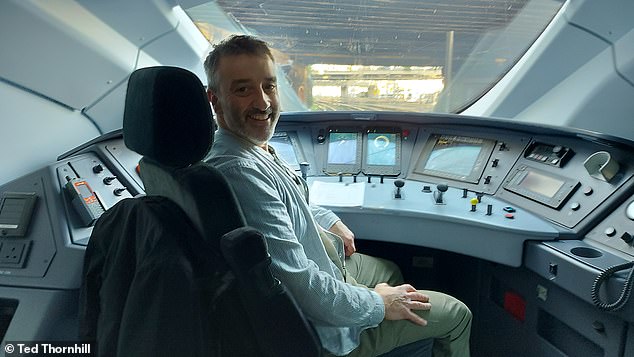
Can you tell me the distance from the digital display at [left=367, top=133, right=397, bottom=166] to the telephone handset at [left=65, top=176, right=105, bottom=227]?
1.26 m

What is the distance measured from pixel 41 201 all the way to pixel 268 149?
0.81m

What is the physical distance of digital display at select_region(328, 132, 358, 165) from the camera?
2.34 meters

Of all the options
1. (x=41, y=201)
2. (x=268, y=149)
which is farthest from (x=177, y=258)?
(x=41, y=201)

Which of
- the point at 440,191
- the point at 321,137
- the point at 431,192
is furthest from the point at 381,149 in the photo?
the point at 440,191

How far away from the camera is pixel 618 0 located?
1.62 meters

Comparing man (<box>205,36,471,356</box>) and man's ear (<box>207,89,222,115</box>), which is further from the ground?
man's ear (<box>207,89,222,115</box>)

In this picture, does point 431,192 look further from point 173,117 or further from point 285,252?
point 173,117

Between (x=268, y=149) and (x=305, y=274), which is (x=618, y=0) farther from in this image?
(x=305, y=274)

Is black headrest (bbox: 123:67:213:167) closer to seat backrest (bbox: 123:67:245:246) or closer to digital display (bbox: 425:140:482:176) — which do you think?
seat backrest (bbox: 123:67:245:246)

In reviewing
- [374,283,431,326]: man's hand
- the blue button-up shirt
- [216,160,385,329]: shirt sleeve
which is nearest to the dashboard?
[374,283,431,326]: man's hand

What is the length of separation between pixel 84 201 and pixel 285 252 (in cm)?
91

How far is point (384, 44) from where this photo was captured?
103 inches

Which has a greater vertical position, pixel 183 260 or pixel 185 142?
pixel 185 142

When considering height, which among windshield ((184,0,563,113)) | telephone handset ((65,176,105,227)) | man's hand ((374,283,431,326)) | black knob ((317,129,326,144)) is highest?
windshield ((184,0,563,113))
